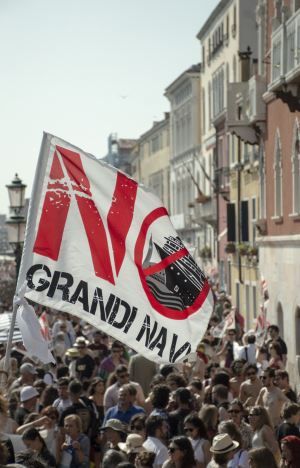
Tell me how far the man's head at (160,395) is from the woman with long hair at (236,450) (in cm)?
117

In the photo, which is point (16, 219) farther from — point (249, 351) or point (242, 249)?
point (242, 249)

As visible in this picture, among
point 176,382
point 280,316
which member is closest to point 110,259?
point 176,382

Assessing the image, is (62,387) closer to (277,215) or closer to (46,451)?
(46,451)

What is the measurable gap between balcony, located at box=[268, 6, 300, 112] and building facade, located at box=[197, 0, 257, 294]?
51.2 ft

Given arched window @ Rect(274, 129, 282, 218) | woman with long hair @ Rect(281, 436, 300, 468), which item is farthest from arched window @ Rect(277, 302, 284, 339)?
woman with long hair @ Rect(281, 436, 300, 468)

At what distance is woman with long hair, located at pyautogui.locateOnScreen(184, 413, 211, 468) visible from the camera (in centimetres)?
742

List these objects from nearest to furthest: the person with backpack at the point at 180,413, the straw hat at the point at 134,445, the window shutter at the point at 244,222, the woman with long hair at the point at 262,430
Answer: the straw hat at the point at 134,445, the woman with long hair at the point at 262,430, the person with backpack at the point at 180,413, the window shutter at the point at 244,222

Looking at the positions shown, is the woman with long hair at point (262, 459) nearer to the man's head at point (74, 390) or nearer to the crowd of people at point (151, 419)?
the crowd of people at point (151, 419)

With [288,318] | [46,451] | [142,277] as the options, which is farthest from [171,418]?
[288,318]

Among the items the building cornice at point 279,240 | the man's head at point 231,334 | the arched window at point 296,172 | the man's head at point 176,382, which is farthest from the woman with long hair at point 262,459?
the arched window at point 296,172

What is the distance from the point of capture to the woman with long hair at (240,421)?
8.22 meters

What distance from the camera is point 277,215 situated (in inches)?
912

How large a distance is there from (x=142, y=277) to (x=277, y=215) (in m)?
16.9

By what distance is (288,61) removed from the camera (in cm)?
1920
